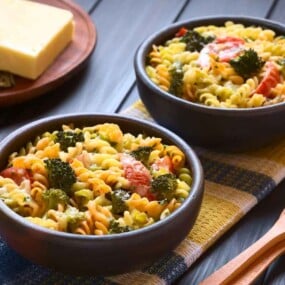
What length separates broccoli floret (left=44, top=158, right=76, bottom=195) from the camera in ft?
4.83

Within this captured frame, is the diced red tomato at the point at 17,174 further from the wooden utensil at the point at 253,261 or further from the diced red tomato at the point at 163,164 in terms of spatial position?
the wooden utensil at the point at 253,261

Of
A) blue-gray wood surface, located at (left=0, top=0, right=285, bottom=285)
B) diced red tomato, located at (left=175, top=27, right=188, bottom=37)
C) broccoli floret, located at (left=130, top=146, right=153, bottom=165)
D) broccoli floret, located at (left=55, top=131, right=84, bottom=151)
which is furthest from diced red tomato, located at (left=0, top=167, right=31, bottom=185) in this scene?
diced red tomato, located at (left=175, top=27, right=188, bottom=37)

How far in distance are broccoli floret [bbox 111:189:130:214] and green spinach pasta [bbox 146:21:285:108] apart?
15.1 inches

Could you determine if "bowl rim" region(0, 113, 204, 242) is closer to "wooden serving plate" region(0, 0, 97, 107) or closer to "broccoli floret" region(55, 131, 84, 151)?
"broccoli floret" region(55, 131, 84, 151)

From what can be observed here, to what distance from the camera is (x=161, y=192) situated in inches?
58.4

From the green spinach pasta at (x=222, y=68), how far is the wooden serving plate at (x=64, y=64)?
0.83 ft

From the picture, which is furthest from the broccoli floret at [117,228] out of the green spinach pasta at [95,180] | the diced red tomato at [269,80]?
the diced red tomato at [269,80]

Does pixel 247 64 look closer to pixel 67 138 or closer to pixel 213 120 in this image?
pixel 213 120

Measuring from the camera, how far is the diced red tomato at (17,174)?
1499mm

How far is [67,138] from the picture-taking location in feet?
5.21

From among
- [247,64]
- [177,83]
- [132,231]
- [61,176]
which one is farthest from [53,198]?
[247,64]

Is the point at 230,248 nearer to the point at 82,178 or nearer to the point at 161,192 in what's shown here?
the point at 161,192

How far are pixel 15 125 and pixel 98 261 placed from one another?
2.10ft

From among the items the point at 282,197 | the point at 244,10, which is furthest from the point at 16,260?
the point at 244,10
